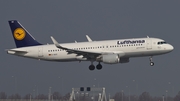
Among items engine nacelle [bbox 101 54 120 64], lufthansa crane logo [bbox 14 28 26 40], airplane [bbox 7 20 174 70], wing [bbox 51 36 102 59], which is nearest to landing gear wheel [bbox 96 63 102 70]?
airplane [bbox 7 20 174 70]

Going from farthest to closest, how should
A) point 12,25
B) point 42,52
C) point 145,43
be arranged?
point 12,25
point 42,52
point 145,43

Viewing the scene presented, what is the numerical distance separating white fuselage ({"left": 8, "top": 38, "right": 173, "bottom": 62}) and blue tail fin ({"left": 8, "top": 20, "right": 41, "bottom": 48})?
3.21m

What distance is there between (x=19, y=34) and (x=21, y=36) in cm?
78

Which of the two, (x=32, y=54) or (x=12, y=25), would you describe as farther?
(x=12, y=25)

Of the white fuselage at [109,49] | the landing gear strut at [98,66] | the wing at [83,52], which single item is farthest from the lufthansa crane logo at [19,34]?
the landing gear strut at [98,66]

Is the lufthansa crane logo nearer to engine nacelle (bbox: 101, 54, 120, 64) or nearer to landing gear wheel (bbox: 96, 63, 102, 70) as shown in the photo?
landing gear wheel (bbox: 96, 63, 102, 70)

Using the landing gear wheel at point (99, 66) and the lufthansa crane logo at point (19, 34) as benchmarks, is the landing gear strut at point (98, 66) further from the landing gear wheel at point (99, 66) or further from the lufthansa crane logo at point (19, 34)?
the lufthansa crane logo at point (19, 34)

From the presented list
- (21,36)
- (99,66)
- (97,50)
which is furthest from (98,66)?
(21,36)

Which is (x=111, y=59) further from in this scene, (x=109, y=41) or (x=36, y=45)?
(x=36, y=45)

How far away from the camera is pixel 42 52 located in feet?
315

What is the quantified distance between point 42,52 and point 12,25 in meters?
11.2

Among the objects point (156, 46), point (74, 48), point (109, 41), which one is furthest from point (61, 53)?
point (156, 46)

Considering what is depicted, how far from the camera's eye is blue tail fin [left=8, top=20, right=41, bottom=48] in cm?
10031

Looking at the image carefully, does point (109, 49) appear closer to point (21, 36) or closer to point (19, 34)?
point (21, 36)
